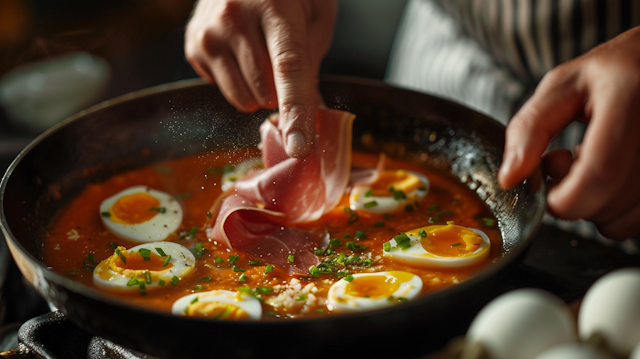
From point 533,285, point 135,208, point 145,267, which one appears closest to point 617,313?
point 533,285

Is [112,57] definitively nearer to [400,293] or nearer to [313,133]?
[313,133]

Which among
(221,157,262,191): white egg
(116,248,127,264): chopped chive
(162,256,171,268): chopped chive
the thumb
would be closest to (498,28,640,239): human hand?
the thumb

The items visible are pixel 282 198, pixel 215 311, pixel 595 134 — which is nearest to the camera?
pixel 595 134

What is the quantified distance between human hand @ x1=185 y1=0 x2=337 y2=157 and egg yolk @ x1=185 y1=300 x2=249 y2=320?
526 millimetres

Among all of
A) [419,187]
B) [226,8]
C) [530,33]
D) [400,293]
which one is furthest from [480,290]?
[530,33]

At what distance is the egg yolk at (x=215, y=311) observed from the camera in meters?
1.37

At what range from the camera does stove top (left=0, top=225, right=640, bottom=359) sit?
1.34m

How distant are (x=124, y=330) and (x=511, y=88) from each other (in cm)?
203

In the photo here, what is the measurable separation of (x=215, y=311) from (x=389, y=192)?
3.08ft

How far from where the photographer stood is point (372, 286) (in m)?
1.53

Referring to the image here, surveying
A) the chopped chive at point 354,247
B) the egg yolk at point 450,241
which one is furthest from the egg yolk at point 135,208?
the egg yolk at point 450,241

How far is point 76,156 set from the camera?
2061mm

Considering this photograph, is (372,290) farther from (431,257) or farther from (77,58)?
(77,58)

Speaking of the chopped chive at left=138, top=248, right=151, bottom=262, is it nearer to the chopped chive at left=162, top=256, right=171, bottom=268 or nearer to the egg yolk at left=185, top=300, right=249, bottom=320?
the chopped chive at left=162, top=256, right=171, bottom=268
